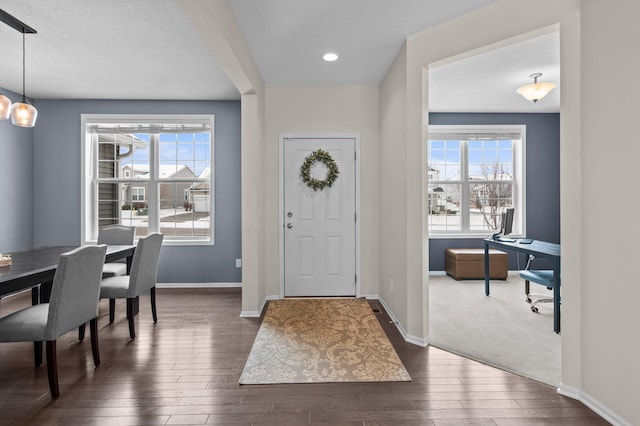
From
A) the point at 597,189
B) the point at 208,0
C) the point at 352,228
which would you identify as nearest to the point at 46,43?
the point at 208,0

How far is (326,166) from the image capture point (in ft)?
14.5

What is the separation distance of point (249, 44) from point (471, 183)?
4302mm

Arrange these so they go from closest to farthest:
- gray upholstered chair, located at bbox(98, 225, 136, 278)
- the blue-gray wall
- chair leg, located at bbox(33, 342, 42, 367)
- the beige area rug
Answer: the beige area rug, chair leg, located at bbox(33, 342, 42, 367), gray upholstered chair, located at bbox(98, 225, 136, 278), the blue-gray wall

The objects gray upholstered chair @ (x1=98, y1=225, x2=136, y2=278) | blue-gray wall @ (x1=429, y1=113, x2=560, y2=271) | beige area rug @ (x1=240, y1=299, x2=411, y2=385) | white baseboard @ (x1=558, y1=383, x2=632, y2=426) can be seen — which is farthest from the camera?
blue-gray wall @ (x1=429, y1=113, x2=560, y2=271)

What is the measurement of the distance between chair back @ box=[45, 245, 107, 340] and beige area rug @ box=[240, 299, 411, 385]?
47.3 inches

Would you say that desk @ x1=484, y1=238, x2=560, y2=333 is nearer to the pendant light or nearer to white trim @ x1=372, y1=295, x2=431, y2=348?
white trim @ x1=372, y1=295, x2=431, y2=348

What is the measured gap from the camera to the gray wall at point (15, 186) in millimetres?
4426

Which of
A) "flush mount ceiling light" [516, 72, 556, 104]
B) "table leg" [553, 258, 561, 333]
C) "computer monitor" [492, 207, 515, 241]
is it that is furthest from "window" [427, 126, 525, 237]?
"table leg" [553, 258, 561, 333]

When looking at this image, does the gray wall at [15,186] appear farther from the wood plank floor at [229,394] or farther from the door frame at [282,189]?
the door frame at [282,189]

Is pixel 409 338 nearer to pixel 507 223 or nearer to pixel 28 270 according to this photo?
pixel 507 223

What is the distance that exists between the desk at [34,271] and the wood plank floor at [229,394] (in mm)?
644

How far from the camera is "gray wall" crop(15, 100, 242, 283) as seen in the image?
487cm

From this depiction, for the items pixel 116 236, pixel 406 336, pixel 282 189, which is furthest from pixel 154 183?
pixel 406 336

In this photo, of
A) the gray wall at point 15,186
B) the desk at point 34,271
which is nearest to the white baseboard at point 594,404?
the desk at point 34,271
